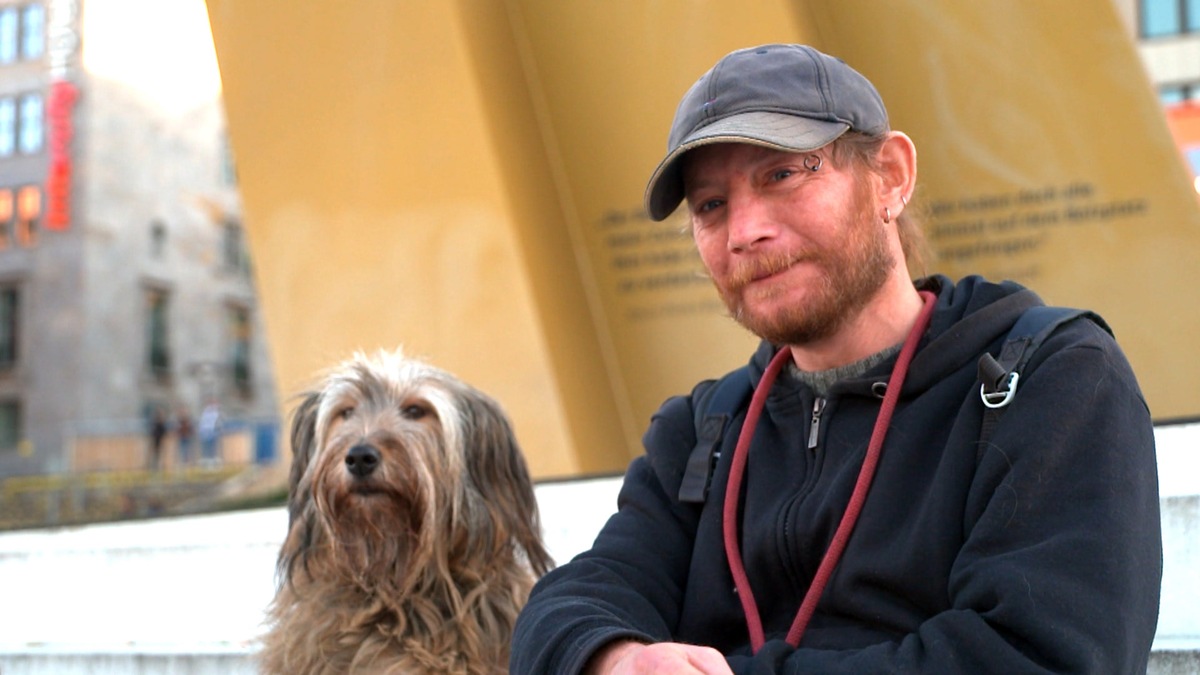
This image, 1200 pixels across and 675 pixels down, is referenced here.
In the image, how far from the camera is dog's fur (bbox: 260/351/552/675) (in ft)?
10.9

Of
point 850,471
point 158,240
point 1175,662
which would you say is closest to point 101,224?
point 158,240

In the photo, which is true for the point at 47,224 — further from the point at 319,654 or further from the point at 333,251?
the point at 319,654

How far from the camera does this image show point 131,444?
2809 cm

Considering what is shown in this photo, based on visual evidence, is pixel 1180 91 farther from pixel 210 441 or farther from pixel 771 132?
pixel 771 132

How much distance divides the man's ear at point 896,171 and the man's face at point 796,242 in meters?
0.05

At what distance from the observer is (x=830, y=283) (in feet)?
7.00

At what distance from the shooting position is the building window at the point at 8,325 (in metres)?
37.7

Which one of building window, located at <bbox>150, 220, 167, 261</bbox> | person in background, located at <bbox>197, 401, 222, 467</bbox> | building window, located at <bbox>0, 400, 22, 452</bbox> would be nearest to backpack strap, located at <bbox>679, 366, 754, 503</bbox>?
person in background, located at <bbox>197, 401, 222, 467</bbox>

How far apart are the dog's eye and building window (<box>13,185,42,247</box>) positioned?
38482 millimetres

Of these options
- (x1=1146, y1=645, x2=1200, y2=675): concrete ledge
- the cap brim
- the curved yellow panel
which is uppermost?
the curved yellow panel

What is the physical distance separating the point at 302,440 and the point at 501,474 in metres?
0.59

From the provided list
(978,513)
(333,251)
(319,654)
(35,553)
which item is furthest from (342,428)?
(333,251)

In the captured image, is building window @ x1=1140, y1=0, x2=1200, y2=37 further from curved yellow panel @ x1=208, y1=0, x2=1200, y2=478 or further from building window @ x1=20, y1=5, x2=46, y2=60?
building window @ x1=20, y1=5, x2=46, y2=60

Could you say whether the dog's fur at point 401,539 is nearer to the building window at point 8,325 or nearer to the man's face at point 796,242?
the man's face at point 796,242
